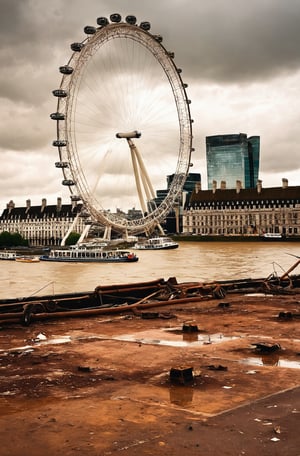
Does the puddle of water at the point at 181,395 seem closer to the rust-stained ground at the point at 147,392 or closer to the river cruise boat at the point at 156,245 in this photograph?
the rust-stained ground at the point at 147,392

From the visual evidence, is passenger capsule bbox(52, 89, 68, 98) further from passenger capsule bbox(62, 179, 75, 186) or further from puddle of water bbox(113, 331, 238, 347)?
puddle of water bbox(113, 331, 238, 347)

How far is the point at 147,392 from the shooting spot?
4996 mm

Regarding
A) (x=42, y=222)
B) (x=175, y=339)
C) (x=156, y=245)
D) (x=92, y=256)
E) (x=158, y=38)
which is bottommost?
(x=92, y=256)

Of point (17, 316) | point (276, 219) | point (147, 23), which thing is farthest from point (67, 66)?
point (276, 219)

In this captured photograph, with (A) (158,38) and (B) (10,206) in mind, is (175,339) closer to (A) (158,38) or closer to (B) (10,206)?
(A) (158,38)

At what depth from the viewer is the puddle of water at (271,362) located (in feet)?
19.5

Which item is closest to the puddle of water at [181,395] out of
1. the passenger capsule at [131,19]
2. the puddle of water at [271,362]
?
the puddle of water at [271,362]

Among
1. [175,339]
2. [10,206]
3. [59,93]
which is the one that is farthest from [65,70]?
[10,206]

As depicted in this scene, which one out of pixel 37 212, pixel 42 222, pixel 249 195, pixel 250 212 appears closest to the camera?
pixel 250 212

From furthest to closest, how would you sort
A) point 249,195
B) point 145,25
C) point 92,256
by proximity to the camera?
point 249,195, point 92,256, point 145,25

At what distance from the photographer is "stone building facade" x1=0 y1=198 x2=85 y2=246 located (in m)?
160

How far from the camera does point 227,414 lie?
13.9 feet

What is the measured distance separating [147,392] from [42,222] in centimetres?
16229

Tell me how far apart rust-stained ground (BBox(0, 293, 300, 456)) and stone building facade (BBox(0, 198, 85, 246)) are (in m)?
150
